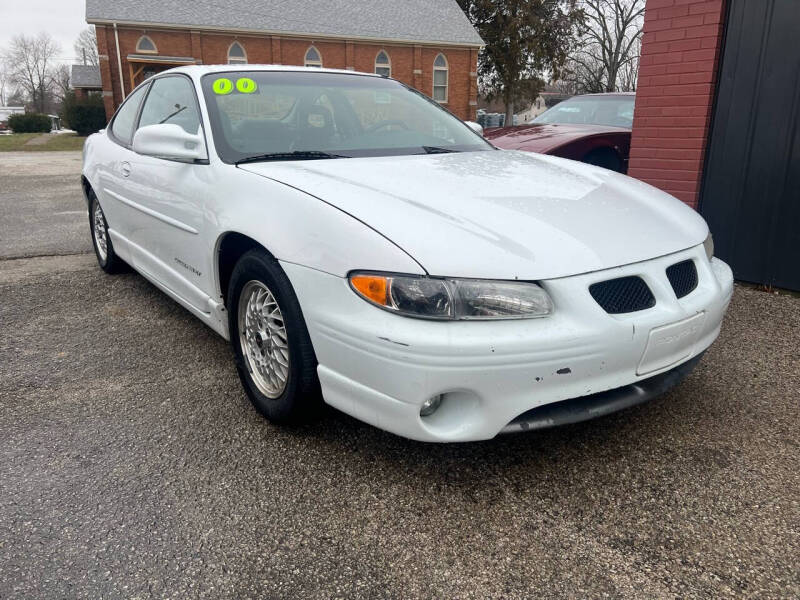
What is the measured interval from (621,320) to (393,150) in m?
1.55

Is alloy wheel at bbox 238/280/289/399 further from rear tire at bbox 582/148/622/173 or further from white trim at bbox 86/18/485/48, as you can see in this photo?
white trim at bbox 86/18/485/48

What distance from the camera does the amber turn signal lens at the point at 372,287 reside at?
6.65ft

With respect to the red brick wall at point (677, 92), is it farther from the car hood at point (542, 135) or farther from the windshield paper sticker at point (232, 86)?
the windshield paper sticker at point (232, 86)

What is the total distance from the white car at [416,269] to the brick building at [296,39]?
99.9ft

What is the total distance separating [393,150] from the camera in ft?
10.5

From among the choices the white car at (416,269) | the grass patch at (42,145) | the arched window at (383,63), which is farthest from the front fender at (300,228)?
the arched window at (383,63)

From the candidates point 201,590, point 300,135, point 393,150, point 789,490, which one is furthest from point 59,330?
point 789,490

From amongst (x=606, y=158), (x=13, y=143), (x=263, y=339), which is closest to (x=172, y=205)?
(x=263, y=339)

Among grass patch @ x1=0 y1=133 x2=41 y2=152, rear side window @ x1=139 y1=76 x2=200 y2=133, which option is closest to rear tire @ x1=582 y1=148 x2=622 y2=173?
rear side window @ x1=139 y1=76 x2=200 y2=133

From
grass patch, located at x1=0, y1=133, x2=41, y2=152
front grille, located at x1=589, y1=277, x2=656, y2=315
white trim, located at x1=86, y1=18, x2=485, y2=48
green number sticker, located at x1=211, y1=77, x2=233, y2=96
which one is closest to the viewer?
front grille, located at x1=589, y1=277, x2=656, y2=315

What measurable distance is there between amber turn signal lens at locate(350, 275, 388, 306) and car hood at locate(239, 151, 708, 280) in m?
0.05

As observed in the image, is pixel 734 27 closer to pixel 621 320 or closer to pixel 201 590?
pixel 621 320

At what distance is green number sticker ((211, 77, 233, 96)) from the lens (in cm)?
324

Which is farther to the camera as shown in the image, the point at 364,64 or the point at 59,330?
the point at 364,64
